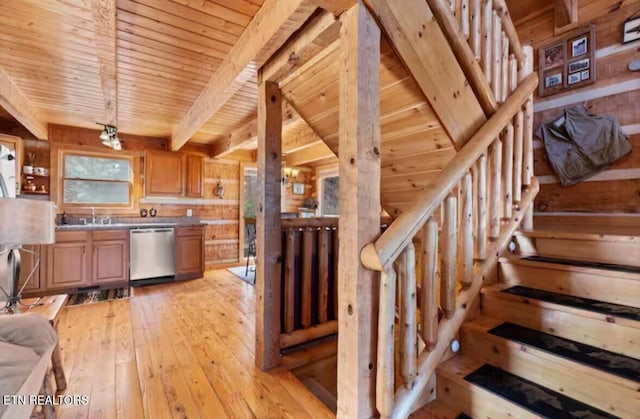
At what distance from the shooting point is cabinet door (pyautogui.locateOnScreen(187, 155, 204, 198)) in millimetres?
5289

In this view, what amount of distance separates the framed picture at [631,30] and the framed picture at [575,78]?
336 mm

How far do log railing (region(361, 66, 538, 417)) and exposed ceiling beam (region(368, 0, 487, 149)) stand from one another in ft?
0.43

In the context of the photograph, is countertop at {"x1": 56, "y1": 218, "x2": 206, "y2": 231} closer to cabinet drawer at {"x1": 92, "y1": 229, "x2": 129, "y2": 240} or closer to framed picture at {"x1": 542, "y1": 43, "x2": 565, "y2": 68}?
cabinet drawer at {"x1": 92, "y1": 229, "x2": 129, "y2": 240}

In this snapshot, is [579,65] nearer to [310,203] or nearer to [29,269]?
[310,203]

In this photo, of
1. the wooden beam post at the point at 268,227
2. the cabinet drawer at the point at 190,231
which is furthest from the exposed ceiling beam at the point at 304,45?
the cabinet drawer at the point at 190,231

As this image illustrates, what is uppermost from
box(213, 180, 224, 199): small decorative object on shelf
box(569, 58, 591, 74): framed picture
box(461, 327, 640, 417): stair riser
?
box(569, 58, 591, 74): framed picture

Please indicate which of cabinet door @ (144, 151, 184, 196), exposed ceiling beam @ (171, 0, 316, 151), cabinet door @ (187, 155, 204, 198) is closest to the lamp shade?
exposed ceiling beam @ (171, 0, 316, 151)

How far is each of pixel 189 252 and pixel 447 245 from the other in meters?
4.29

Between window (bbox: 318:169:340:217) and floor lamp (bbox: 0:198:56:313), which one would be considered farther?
window (bbox: 318:169:340:217)

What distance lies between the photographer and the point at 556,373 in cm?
130

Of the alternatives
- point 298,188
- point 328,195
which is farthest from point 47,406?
point 328,195

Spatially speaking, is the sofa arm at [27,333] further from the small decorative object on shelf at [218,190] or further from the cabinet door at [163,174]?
the small decorative object on shelf at [218,190]

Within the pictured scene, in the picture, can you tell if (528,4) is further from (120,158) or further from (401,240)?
(120,158)

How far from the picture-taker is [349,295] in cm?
127
